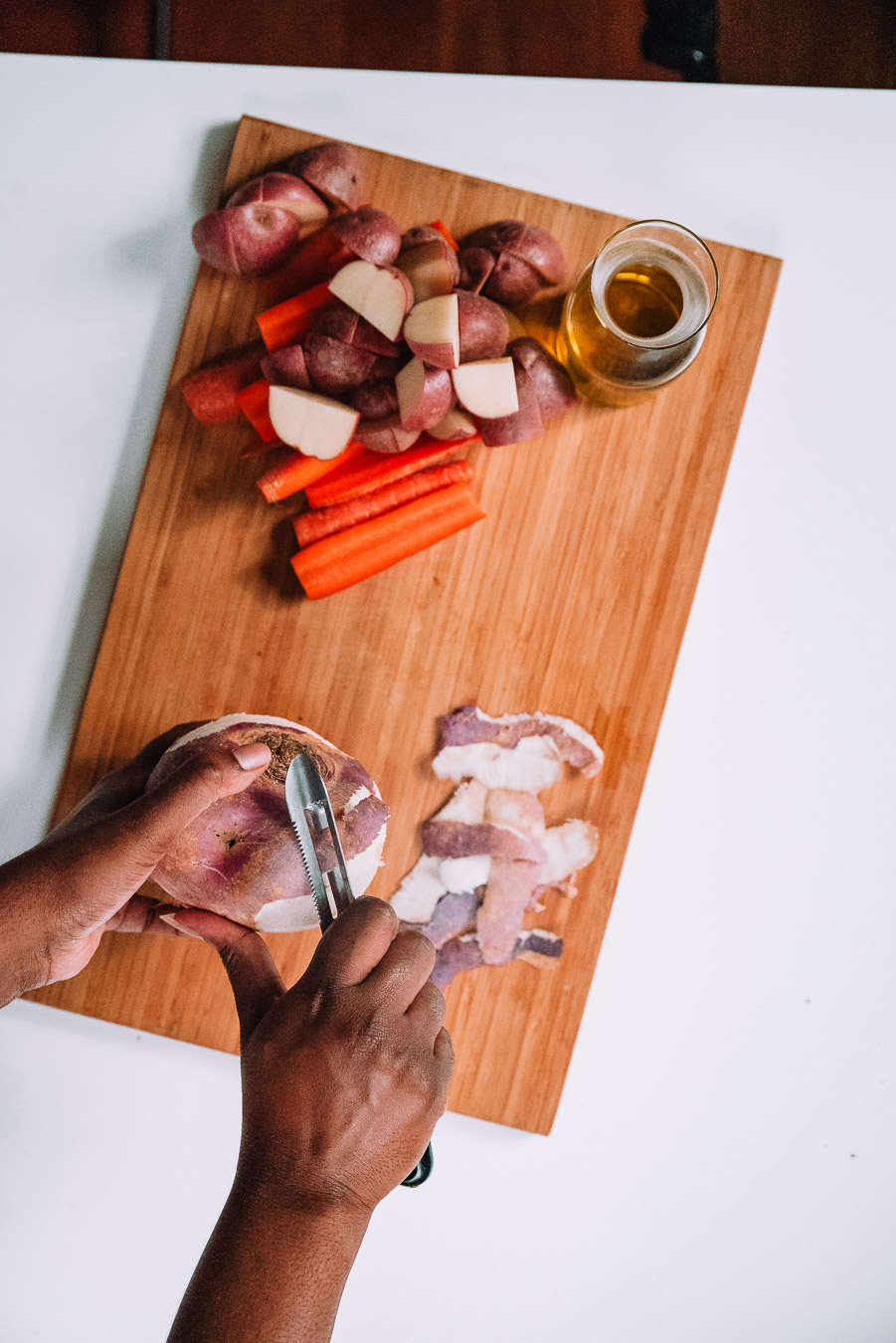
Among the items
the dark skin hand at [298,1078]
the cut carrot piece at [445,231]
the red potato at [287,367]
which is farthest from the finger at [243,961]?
the cut carrot piece at [445,231]

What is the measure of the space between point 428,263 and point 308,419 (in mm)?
333

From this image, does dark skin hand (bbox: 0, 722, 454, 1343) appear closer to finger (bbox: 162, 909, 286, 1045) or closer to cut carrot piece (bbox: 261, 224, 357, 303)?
finger (bbox: 162, 909, 286, 1045)

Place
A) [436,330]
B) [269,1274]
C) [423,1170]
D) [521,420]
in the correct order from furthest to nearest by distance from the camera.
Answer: [521,420] < [436,330] < [423,1170] < [269,1274]

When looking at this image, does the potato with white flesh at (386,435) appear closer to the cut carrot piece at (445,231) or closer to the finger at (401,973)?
the cut carrot piece at (445,231)

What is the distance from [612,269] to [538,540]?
0.47 metres

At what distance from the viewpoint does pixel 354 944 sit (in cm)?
104

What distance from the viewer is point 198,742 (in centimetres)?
127

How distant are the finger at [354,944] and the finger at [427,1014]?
0.08 meters

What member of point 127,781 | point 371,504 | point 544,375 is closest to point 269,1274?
point 127,781

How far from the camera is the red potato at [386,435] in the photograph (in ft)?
4.70

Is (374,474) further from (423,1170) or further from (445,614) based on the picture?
(423,1170)

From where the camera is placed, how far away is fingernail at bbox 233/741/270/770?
1.16 metres

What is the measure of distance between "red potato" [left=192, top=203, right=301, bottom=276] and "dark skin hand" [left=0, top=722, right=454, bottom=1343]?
89 cm

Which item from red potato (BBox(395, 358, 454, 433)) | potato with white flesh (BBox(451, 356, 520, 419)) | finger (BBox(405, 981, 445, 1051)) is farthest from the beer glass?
finger (BBox(405, 981, 445, 1051))
